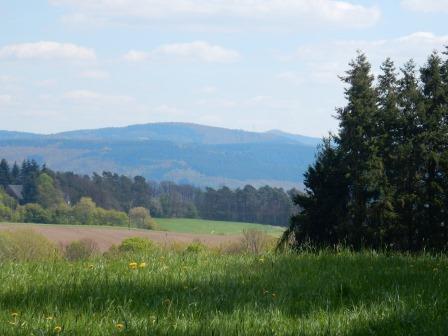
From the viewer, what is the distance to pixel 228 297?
628 cm

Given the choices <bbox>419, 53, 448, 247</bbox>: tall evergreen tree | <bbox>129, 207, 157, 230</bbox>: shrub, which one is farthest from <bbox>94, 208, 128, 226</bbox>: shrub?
<bbox>419, 53, 448, 247</bbox>: tall evergreen tree

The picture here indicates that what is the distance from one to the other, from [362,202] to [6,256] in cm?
4054

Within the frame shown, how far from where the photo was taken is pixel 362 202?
48.2 meters

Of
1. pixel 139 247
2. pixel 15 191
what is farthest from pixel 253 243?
pixel 15 191

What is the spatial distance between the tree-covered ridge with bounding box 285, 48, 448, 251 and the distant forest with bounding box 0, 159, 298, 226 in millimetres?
59276

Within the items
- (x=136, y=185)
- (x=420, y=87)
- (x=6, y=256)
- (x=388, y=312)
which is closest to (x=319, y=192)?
(x=420, y=87)

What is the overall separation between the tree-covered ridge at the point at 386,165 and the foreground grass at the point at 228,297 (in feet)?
106

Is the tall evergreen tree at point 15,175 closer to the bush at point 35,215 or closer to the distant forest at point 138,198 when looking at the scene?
the distant forest at point 138,198

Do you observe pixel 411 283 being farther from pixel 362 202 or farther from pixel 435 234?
pixel 362 202

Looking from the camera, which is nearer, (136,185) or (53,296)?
(53,296)

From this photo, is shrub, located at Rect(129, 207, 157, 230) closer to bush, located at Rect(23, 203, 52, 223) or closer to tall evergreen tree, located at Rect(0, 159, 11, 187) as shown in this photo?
bush, located at Rect(23, 203, 52, 223)

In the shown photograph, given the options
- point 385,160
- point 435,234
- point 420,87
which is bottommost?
point 435,234

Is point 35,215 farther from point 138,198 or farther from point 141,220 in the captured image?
point 138,198

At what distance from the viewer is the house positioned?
127463mm
